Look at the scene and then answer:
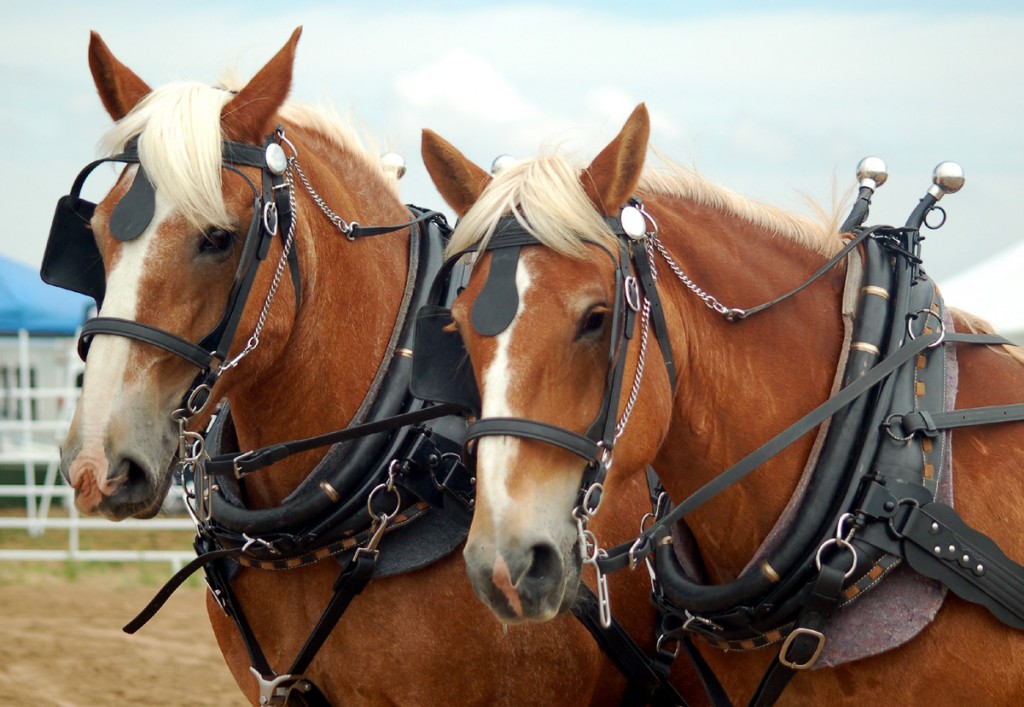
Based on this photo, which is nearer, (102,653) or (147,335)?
(147,335)

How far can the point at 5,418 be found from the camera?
1745 centimetres

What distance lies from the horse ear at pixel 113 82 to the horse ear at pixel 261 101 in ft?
0.91

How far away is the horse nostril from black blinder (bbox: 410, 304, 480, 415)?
17.5 inches

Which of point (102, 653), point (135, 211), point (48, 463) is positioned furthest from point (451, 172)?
point (48, 463)

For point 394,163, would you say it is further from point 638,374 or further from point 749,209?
point 638,374

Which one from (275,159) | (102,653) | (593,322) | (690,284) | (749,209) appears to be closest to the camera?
(593,322)

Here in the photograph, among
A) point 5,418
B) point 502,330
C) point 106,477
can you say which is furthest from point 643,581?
point 5,418

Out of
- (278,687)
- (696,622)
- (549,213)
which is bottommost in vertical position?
(278,687)

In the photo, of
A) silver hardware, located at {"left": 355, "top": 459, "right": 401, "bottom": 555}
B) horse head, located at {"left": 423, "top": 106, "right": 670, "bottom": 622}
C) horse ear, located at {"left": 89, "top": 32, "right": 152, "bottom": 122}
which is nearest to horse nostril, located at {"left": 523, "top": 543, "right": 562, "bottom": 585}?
horse head, located at {"left": 423, "top": 106, "right": 670, "bottom": 622}

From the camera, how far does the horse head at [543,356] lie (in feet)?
6.75

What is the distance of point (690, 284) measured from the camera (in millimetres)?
2430

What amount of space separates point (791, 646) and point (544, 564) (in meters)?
0.62

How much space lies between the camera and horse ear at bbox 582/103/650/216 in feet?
7.48

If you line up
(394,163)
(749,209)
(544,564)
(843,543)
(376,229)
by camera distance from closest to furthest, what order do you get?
(544,564), (843,543), (749,209), (376,229), (394,163)
